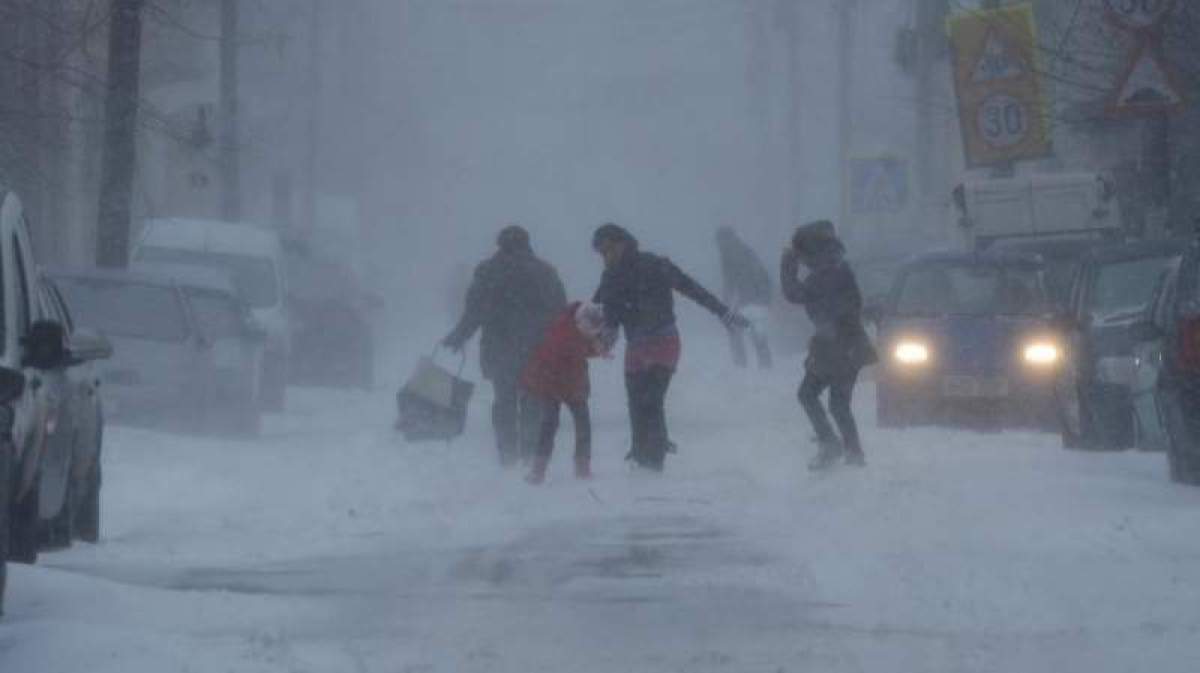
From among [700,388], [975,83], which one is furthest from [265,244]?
[975,83]

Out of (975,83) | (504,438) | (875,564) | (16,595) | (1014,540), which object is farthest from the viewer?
(975,83)

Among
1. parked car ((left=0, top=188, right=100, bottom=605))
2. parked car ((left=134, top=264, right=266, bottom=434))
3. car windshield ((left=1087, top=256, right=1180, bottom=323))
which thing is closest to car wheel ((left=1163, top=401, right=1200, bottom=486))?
car windshield ((left=1087, top=256, right=1180, bottom=323))

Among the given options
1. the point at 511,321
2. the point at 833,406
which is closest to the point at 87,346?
the point at 833,406

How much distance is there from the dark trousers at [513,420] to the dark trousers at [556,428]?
1.99 metres

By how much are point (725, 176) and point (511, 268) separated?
83505 mm

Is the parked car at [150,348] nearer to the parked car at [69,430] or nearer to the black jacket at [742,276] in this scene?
the parked car at [69,430]

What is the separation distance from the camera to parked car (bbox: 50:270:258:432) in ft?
72.2

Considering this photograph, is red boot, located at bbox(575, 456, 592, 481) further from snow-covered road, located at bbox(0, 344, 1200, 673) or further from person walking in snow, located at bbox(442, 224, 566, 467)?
person walking in snow, located at bbox(442, 224, 566, 467)

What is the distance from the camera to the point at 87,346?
36.4 ft

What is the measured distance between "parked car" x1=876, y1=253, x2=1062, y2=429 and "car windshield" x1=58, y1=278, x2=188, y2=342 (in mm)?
6459

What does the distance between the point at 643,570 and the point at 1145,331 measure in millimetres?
5109

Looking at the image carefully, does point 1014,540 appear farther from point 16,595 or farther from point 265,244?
point 265,244

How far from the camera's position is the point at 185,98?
1923 inches

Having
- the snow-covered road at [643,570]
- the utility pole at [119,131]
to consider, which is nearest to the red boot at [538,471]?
the snow-covered road at [643,570]
